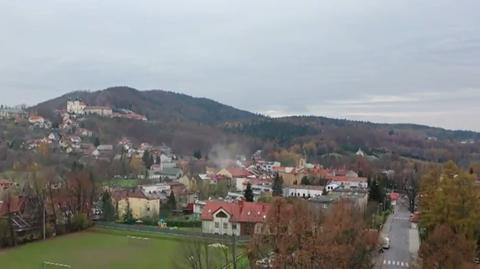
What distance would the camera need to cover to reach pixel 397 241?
30.1m

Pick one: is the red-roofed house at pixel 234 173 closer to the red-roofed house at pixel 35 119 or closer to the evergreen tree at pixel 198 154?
the evergreen tree at pixel 198 154

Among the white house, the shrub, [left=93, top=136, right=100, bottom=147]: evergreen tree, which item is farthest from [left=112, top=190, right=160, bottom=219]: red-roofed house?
[left=93, top=136, right=100, bottom=147]: evergreen tree

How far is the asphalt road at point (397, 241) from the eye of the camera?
79.5 feet

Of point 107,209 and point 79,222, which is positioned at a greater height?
point 107,209

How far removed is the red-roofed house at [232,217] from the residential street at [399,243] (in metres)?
8.08

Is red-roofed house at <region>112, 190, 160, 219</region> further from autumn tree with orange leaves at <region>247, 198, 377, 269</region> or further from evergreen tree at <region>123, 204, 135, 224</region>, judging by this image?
autumn tree with orange leaves at <region>247, 198, 377, 269</region>

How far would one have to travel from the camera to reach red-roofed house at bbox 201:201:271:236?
3272 cm

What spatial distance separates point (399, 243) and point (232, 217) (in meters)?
10.0

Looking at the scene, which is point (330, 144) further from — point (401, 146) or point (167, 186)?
point (167, 186)

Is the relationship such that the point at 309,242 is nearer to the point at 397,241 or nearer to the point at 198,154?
the point at 397,241

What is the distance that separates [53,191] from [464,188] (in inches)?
1021

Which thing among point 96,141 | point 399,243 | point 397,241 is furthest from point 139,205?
point 96,141

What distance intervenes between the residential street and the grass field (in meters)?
9.96

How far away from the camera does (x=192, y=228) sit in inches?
1395
